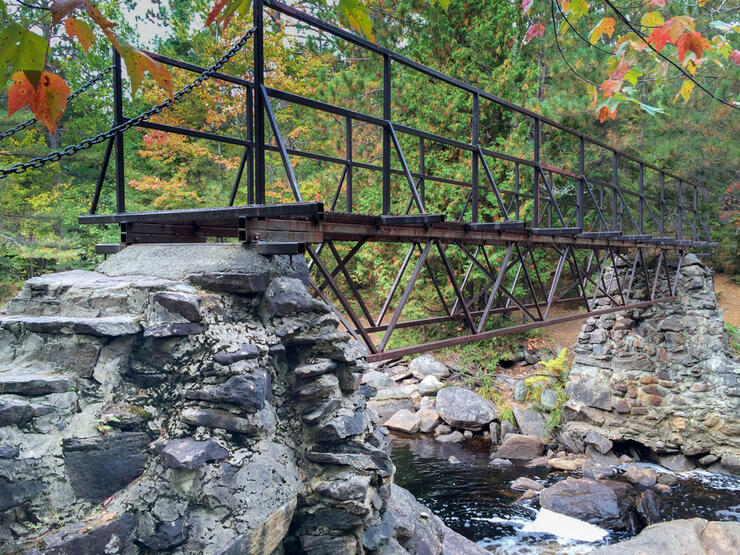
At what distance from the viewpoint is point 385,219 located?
15.3 ft

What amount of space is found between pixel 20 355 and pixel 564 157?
14.6 meters

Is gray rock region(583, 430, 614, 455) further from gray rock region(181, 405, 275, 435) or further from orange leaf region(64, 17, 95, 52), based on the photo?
orange leaf region(64, 17, 95, 52)

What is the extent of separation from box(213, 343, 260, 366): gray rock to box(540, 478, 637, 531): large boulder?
25.5 ft

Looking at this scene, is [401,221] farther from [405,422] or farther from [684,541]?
[405,422]

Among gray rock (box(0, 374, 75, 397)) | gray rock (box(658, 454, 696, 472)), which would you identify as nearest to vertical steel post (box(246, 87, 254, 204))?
gray rock (box(0, 374, 75, 397))

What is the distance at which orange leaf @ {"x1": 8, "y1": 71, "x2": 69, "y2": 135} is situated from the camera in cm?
169

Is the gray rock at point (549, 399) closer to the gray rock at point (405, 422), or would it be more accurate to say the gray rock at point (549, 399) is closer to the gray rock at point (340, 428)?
the gray rock at point (405, 422)

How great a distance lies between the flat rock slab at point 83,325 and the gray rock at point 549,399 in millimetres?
11623

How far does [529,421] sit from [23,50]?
1269 cm

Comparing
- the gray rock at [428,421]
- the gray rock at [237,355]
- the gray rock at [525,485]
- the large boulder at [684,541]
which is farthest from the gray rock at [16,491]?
the gray rock at [428,421]

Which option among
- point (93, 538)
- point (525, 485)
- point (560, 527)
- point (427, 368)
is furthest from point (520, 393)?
point (93, 538)

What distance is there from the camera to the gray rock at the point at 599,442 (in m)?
11.5

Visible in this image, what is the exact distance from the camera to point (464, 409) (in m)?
→ 12.9

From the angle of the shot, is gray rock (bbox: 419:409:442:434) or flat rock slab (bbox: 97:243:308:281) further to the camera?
gray rock (bbox: 419:409:442:434)
